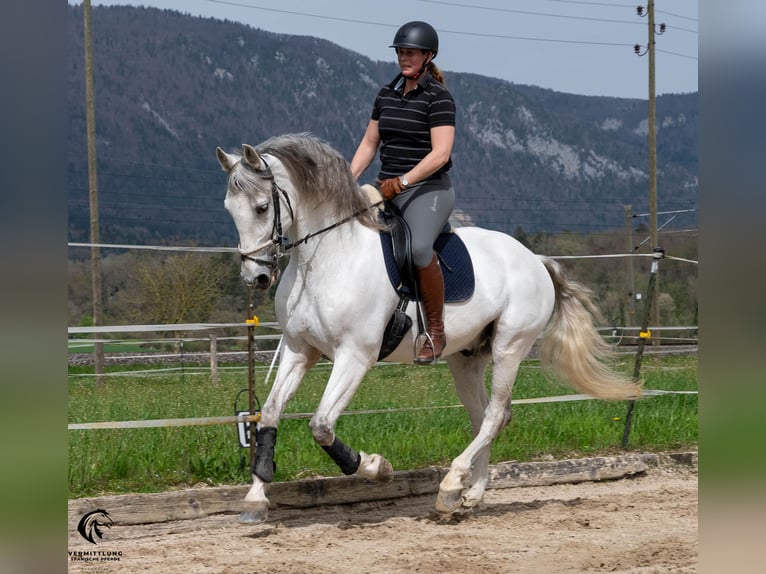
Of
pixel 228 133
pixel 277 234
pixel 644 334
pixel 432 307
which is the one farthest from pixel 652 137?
pixel 228 133

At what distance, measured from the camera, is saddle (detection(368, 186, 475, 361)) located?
220 inches

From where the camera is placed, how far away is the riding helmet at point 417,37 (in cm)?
561

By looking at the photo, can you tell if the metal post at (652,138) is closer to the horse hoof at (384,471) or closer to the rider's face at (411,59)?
the rider's face at (411,59)

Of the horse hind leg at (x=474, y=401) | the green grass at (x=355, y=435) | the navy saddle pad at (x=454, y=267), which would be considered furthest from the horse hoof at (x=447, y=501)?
the green grass at (x=355, y=435)

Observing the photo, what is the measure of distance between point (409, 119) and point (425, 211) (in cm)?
58

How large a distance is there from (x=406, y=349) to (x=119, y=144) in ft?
502

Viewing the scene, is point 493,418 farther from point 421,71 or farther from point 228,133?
point 228,133

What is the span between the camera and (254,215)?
5.04 meters

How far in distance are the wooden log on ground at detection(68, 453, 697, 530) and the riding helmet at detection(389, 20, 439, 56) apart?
2.83 metres

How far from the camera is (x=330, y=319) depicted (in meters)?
5.30

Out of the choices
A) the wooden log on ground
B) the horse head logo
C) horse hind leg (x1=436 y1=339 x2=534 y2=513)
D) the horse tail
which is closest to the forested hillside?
the wooden log on ground

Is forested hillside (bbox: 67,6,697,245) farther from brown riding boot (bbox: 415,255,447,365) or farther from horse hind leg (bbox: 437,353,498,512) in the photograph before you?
brown riding boot (bbox: 415,255,447,365)
